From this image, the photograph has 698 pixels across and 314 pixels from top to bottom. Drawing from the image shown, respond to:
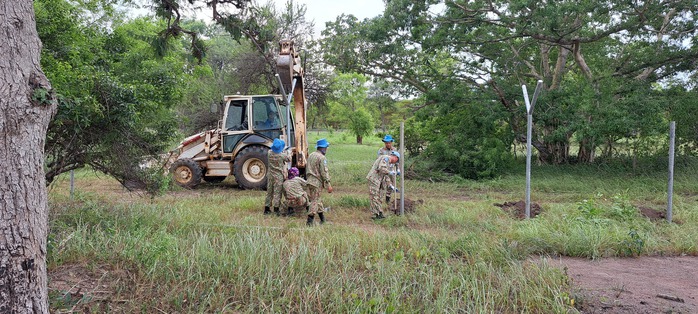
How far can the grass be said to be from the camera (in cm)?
386

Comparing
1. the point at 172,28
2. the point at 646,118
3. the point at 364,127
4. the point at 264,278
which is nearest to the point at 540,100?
the point at 646,118

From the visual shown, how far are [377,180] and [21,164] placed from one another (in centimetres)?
614

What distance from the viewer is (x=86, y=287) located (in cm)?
390

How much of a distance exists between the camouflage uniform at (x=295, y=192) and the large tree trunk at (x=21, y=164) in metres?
5.13

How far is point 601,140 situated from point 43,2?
43.5 feet

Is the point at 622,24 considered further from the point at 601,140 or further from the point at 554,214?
the point at 554,214

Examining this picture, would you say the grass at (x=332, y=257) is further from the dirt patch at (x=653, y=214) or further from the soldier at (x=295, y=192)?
the soldier at (x=295, y=192)

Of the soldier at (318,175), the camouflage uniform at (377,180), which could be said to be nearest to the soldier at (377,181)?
the camouflage uniform at (377,180)

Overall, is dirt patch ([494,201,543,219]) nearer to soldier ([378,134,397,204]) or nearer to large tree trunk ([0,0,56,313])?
soldier ([378,134,397,204])

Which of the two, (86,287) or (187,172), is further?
(187,172)

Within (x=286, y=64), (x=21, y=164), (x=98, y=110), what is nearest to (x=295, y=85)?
(x=286, y=64)

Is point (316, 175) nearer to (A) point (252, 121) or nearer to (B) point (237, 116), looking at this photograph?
(A) point (252, 121)

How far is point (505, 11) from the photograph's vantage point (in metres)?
13.3

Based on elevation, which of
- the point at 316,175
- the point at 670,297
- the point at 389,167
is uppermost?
the point at 389,167
